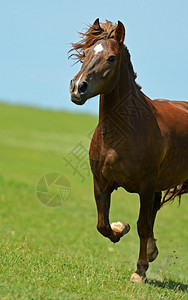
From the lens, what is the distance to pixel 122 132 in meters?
6.56

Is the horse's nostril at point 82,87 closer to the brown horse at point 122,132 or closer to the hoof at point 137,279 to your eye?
the brown horse at point 122,132

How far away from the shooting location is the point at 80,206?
64.7 ft

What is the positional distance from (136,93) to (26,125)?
113 feet

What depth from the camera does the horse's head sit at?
583cm

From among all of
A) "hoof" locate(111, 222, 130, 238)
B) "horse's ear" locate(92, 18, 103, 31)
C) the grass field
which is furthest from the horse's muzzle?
"hoof" locate(111, 222, 130, 238)

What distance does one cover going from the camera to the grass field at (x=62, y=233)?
19.4 ft

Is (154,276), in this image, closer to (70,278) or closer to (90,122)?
(70,278)

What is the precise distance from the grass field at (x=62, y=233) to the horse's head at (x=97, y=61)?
200cm

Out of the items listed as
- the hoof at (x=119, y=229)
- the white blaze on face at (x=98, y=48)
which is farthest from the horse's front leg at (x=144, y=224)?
the white blaze on face at (x=98, y=48)

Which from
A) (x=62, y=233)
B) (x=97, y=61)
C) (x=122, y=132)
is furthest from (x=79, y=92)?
(x=62, y=233)

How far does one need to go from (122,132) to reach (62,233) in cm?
869

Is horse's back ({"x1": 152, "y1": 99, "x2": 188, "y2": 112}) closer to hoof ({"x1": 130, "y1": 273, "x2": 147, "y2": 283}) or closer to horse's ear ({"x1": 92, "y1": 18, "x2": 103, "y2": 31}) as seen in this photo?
horse's ear ({"x1": 92, "y1": 18, "x2": 103, "y2": 31})

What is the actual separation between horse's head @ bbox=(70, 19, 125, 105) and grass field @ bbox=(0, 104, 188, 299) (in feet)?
6.56

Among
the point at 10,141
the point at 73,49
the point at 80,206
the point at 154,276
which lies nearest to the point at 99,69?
the point at 73,49
